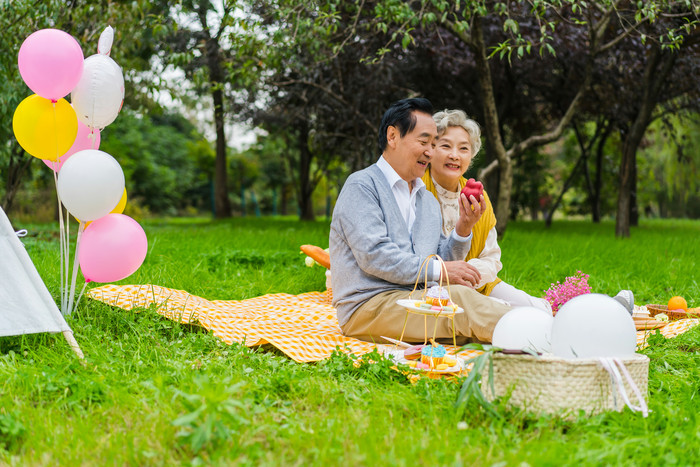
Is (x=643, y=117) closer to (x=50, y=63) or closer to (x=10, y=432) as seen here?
(x=50, y=63)

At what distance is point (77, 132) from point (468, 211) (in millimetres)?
2330

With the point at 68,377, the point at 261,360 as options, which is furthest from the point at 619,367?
the point at 68,377

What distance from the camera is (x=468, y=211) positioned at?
347 cm

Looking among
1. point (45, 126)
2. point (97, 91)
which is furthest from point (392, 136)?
point (45, 126)

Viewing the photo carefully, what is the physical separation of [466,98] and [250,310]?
30.1ft

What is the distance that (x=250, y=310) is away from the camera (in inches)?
175

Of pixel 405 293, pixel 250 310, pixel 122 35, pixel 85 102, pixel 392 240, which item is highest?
pixel 122 35

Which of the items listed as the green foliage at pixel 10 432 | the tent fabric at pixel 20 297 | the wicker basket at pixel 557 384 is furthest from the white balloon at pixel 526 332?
the tent fabric at pixel 20 297

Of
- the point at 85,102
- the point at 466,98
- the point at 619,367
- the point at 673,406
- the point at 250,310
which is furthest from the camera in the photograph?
the point at 466,98

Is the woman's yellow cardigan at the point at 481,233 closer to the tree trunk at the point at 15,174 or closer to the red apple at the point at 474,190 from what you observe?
the red apple at the point at 474,190

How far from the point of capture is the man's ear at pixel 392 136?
140 inches

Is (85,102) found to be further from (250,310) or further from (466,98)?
(466,98)

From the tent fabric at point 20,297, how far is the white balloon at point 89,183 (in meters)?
0.33

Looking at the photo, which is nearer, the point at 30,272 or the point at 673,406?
the point at 673,406
